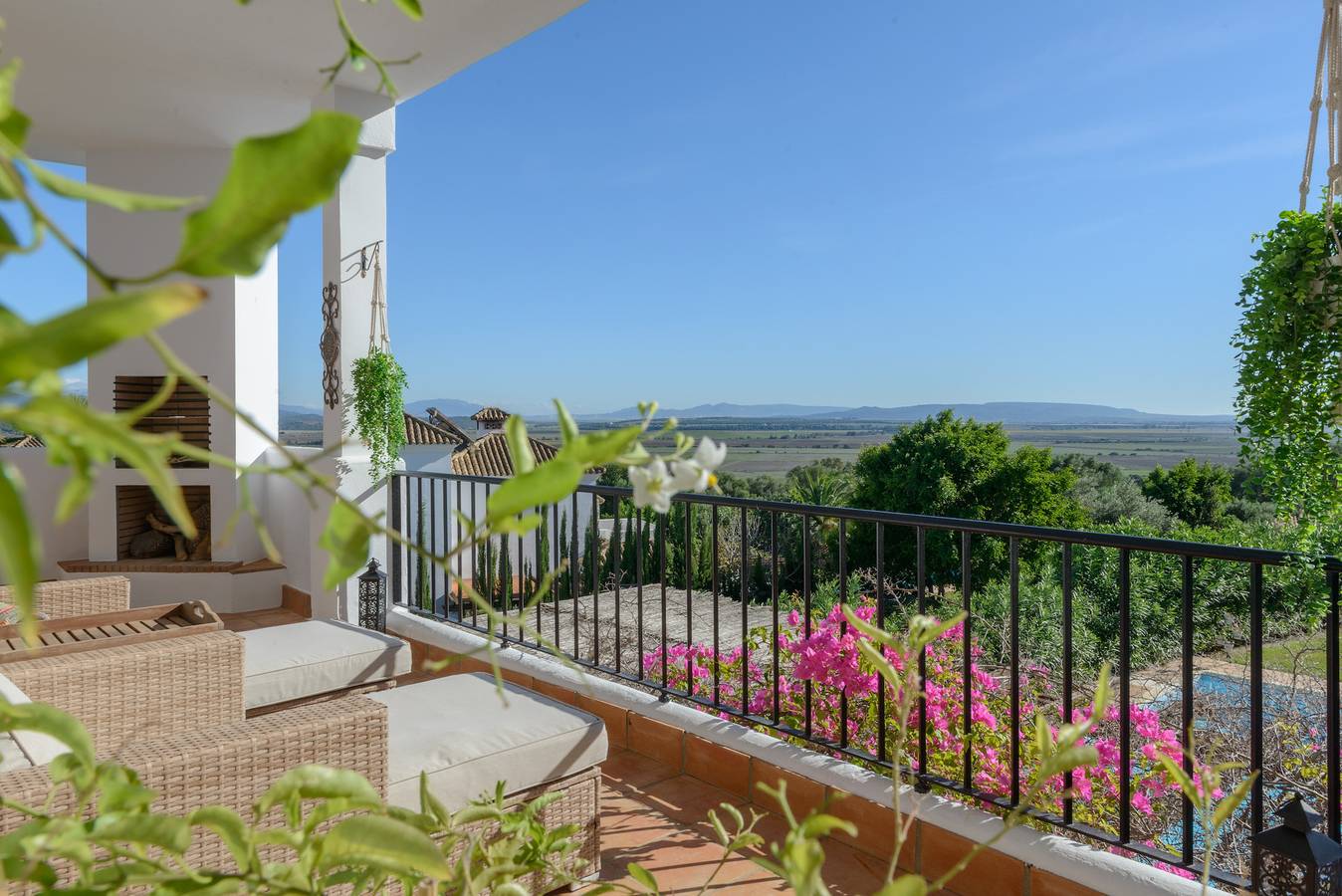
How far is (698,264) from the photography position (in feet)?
113

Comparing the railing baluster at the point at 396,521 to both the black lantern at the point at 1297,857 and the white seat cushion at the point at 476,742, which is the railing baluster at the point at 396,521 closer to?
the white seat cushion at the point at 476,742

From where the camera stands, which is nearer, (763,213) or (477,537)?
(477,537)

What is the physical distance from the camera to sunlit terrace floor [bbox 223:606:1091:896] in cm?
192

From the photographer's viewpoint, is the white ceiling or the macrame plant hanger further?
the white ceiling

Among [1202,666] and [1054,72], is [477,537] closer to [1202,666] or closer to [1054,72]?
[1202,666]

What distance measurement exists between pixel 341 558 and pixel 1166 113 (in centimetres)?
3892

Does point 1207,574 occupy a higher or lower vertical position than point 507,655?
lower

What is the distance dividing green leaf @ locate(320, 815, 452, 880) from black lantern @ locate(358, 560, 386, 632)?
3.86 metres

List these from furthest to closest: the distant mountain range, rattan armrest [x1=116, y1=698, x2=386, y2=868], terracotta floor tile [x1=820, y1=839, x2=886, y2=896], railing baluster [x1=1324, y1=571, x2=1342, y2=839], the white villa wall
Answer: the distant mountain range
the white villa wall
terracotta floor tile [x1=820, y1=839, x2=886, y2=896]
railing baluster [x1=1324, y1=571, x2=1342, y2=839]
rattan armrest [x1=116, y1=698, x2=386, y2=868]

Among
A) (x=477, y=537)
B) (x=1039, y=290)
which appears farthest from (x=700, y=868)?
(x=1039, y=290)

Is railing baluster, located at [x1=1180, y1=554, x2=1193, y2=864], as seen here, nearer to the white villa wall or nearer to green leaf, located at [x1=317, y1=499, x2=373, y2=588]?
green leaf, located at [x1=317, y1=499, x2=373, y2=588]

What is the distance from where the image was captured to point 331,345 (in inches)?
172

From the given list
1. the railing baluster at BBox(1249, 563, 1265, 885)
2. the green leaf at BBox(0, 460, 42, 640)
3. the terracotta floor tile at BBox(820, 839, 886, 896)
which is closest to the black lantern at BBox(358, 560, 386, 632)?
the terracotta floor tile at BBox(820, 839, 886, 896)

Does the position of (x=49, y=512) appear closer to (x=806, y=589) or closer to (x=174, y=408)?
(x=174, y=408)
